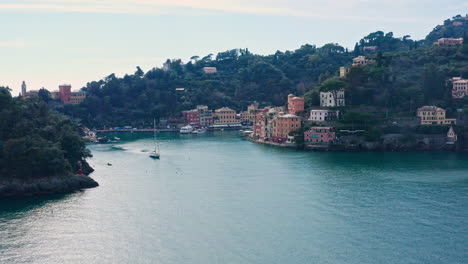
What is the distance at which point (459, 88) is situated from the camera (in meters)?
63.3

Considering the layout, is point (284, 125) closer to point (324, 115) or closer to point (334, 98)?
point (324, 115)

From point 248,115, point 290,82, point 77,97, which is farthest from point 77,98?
point 290,82

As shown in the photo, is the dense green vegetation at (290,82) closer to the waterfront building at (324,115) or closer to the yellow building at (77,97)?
the yellow building at (77,97)

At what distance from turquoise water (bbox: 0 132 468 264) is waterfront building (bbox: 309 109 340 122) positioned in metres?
15.4

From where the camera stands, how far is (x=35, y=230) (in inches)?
1048

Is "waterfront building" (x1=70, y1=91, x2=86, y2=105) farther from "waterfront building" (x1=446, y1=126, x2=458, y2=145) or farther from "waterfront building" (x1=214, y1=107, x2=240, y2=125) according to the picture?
"waterfront building" (x1=446, y1=126, x2=458, y2=145)

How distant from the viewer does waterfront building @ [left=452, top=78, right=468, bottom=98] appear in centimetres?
6278

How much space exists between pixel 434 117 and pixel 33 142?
1696 inches

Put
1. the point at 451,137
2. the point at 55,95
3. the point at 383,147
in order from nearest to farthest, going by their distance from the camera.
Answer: the point at 451,137 → the point at 383,147 → the point at 55,95

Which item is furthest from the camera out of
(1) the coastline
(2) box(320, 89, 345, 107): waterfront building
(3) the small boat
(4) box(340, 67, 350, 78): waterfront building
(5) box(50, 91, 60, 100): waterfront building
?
(5) box(50, 91, 60, 100): waterfront building

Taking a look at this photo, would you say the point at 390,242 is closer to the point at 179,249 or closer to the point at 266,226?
the point at 266,226

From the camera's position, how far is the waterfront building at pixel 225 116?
9300cm

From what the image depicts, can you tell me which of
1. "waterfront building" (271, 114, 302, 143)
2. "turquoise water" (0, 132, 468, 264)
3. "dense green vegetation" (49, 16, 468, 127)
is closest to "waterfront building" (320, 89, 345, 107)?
"dense green vegetation" (49, 16, 468, 127)

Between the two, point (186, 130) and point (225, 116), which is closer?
point (186, 130)
